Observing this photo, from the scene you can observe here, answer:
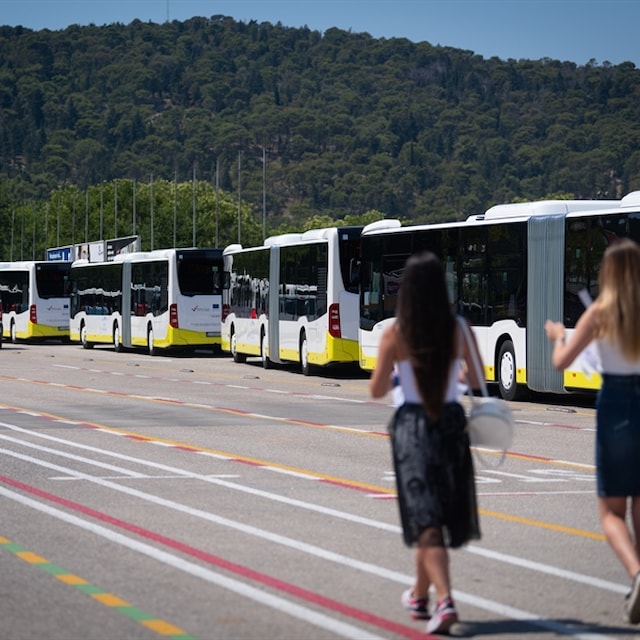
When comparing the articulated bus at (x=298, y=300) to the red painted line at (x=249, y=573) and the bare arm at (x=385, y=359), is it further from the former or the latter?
the bare arm at (x=385, y=359)

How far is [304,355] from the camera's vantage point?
3722 centimetres

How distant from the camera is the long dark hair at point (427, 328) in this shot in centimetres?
763

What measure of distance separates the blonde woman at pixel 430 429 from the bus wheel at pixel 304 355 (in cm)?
2927

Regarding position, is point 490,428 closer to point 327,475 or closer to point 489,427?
point 489,427

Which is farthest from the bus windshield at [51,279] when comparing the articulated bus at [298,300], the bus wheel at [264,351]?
the bus wheel at [264,351]

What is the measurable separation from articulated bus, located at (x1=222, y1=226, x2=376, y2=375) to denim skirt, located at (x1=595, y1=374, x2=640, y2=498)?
26337 mm

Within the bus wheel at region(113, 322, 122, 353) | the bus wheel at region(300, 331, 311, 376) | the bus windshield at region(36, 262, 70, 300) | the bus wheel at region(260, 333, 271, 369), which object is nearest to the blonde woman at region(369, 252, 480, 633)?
the bus wheel at region(300, 331, 311, 376)

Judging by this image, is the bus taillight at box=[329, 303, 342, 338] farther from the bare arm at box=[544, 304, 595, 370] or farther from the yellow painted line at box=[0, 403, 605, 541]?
the bare arm at box=[544, 304, 595, 370]

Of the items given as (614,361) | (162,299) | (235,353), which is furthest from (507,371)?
(162,299)

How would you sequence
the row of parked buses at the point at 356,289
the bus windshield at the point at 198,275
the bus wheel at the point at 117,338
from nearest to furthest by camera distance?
the row of parked buses at the point at 356,289 < the bus windshield at the point at 198,275 < the bus wheel at the point at 117,338

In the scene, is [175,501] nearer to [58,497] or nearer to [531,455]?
[58,497]

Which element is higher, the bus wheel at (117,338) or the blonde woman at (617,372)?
the blonde woman at (617,372)

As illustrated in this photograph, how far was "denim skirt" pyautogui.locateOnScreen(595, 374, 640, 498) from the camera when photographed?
7.88m

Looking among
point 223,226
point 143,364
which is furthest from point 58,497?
point 223,226
